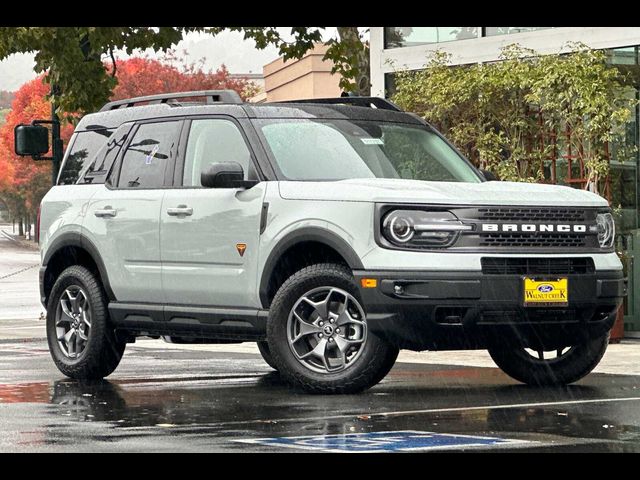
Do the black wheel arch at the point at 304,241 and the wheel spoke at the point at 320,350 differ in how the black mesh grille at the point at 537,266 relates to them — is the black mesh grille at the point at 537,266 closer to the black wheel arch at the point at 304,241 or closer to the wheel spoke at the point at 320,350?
the black wheel arch at the point at 304,241

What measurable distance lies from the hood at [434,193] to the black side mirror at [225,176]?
30cm

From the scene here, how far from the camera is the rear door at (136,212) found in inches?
506

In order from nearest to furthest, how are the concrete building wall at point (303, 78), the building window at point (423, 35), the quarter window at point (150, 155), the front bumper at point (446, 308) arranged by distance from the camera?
the front bumper at point (446, 308) < the quarter window at point (150, 155) < the building window at point (423, 35) < the concrete building wall at point (303, 78)

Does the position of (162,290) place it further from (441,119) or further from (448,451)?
(441,119)

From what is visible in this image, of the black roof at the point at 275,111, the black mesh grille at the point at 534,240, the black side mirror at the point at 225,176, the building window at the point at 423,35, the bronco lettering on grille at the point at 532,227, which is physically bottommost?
the black mesh grille at the point at 534,240

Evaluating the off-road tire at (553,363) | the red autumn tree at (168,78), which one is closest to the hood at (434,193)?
the off-road tire at (553,363)

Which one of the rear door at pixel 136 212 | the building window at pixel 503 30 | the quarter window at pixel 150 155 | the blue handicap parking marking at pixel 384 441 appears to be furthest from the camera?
the building window at pixel 503 30

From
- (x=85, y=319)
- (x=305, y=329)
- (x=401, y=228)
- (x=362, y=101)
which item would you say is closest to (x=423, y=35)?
(x=362, y=101)

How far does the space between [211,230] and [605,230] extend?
9.21ft

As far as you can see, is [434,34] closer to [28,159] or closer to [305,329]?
[305,329]

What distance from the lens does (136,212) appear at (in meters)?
13.0

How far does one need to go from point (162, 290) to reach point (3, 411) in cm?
224

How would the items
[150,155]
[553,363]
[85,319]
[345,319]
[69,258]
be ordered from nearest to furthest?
1. [345,319]
2. [553,363]
3. [150,155]
4. [85,319]
5. [69,258]

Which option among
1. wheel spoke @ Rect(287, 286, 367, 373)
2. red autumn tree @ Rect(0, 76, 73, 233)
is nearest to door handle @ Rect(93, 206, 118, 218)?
wheel spoke @ Rect(287, 286, 367, 373)
